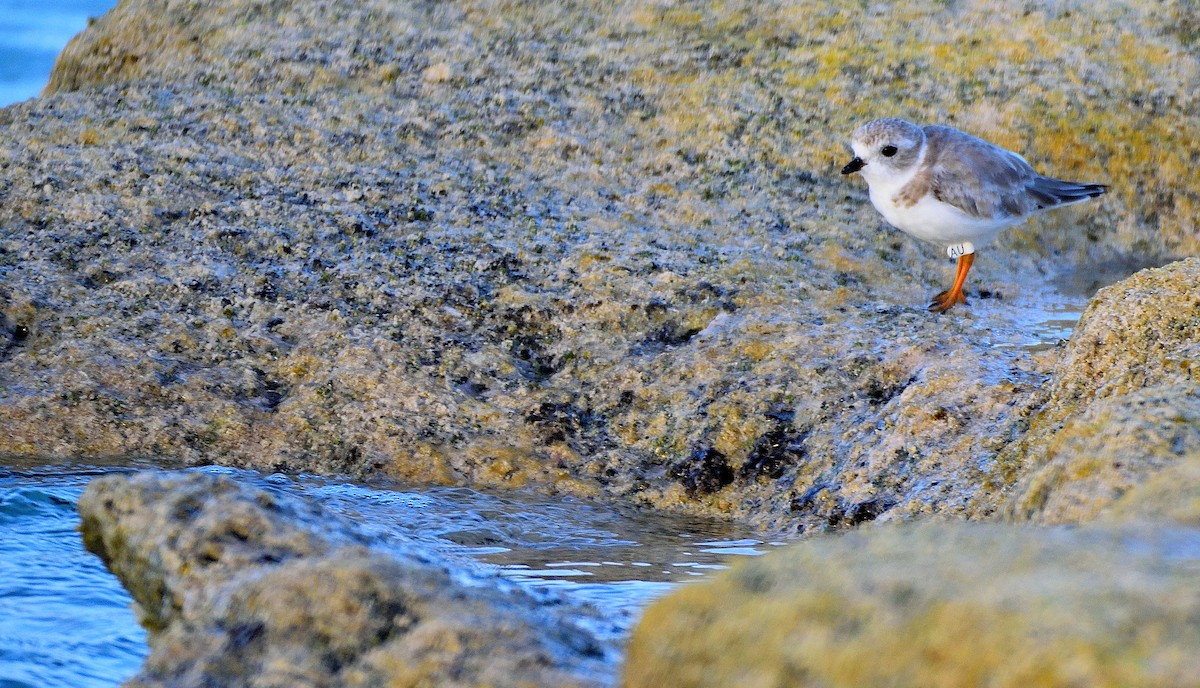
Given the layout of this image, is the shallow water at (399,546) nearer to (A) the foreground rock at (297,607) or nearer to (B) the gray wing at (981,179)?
(A) the foreground rock at (297,607)

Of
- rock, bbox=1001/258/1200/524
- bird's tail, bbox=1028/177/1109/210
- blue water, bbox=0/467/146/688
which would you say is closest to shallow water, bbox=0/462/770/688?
blue water, bbox=0/467/146/688

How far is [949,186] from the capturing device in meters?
5.61

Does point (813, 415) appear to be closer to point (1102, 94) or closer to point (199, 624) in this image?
point (199, 624)

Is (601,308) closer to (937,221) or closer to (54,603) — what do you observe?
(937,221)

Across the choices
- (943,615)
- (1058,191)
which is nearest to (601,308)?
(1058,191)

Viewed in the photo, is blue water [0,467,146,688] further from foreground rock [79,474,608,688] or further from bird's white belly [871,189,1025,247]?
bird's white belly [871,189,1025,247]

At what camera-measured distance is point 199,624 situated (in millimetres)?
2162

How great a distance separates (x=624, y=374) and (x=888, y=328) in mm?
999

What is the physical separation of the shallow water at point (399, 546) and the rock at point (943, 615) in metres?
0.75

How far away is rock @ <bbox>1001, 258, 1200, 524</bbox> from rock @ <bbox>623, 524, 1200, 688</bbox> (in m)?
0.62

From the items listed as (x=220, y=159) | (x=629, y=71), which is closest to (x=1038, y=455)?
(x=220, y=159)

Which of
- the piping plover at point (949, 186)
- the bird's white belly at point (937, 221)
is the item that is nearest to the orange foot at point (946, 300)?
the piping plover at point (949, 186)

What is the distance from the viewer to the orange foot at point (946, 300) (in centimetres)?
538

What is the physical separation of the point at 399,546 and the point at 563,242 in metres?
2.93
